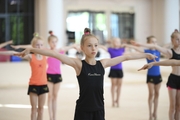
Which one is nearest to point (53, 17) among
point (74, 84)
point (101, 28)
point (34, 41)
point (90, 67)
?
point (101, 28)

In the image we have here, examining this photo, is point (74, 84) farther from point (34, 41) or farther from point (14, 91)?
point (34, 41)

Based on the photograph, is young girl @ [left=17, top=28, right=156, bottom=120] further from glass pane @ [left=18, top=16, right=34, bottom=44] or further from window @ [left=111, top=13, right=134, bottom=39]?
window @ [left=111, top=13, right=134, bottom=39]

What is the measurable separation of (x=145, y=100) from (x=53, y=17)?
11.5m

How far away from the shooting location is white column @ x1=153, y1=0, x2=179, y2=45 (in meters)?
20.6

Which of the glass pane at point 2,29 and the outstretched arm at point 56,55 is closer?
the outstretched arm at point 56,55

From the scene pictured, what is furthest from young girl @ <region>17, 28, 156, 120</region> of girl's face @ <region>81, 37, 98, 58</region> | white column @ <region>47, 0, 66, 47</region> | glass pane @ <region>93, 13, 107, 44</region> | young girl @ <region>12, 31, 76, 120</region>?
glass pane @ <region>93, 13, 107, 44</region>

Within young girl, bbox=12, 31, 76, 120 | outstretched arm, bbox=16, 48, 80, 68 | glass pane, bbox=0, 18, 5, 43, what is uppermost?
glass pane, bbox=0, 18, 5, 43

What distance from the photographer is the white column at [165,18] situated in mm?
20591

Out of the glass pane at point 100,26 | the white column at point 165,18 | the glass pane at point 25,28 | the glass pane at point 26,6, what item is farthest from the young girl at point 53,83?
the glass pane at point 100,26

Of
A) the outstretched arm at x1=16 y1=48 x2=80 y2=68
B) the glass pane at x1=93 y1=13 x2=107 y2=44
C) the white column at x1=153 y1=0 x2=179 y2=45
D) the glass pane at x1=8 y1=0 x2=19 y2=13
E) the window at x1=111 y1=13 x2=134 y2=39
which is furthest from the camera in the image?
the window at x1=111 y1=13 x2=134 y2=39

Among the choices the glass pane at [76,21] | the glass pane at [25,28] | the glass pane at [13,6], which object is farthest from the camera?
the glass pane at [76,21]

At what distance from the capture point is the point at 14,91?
10.5m

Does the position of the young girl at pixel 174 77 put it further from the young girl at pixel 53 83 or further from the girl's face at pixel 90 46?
the girl's face at pixel 90 46

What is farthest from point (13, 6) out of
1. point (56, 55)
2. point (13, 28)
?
point (56, 55)
